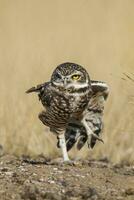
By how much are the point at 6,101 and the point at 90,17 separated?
331 centimetres

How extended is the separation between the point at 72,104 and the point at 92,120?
71 centimetres

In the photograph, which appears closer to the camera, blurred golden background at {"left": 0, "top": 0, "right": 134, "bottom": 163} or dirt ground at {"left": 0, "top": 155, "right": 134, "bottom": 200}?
dirt ground at {"left": 0, "top": 155, "right": 134, "bottom": 200}

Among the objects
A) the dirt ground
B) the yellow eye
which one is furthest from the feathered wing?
the dirt ground

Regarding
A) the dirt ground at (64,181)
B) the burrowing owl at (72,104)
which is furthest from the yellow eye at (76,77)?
the dirt ground at (64,181)

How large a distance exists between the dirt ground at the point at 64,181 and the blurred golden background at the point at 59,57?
1.57 meters

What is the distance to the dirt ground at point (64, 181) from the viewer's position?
682cm

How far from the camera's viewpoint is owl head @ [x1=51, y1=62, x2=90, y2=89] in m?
8.11

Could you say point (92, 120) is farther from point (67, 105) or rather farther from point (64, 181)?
point (64, 181)

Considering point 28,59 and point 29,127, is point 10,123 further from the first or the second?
point 28,59

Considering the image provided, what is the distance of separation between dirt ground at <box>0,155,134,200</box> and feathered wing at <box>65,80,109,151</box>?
0.68 m

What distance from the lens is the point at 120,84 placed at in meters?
11.6

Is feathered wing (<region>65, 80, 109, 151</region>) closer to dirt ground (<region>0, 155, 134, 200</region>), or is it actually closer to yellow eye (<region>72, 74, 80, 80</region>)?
yellow eye (<region>72, 74, 80, 80</region>)

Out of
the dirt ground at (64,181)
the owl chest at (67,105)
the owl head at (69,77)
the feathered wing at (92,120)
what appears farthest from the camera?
the feathered wing at (92,120)

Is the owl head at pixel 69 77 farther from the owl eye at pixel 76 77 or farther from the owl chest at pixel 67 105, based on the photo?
the owl chest at pixel 67 105
